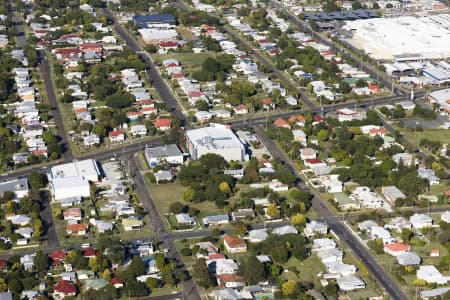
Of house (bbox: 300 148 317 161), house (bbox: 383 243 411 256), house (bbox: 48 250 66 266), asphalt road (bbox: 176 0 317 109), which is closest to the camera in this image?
house (bbox: 48 250 66 266)

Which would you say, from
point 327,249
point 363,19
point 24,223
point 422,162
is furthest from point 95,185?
point 363,19

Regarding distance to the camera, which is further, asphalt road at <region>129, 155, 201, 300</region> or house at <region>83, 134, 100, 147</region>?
house at <region>83, 134, 100, 147</region>

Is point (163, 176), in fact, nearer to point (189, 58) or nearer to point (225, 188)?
point (225, 188)

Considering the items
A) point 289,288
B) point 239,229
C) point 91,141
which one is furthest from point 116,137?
point 289,288

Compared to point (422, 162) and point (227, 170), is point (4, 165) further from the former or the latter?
point (422, 162)

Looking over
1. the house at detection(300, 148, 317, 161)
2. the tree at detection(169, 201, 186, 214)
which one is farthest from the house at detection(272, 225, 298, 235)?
the house at detection(300, 148, 317, 161)

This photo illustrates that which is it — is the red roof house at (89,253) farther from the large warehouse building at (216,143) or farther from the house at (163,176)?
the large warehouse building at (216,143)

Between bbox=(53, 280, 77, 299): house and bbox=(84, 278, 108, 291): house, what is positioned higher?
bbox=(53, 280, 77, 299): house

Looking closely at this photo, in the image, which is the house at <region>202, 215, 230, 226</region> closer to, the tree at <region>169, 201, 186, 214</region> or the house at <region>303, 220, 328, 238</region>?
the tree at <region>169, 201, 186, 214</region>
